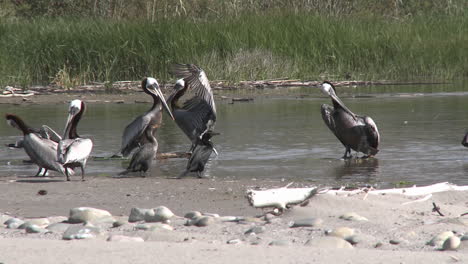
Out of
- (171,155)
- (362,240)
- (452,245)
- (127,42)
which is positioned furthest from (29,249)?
(127,42)

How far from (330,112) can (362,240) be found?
5597 millimetres

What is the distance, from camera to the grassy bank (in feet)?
65.4

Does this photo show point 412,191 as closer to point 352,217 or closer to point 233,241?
point 352,217

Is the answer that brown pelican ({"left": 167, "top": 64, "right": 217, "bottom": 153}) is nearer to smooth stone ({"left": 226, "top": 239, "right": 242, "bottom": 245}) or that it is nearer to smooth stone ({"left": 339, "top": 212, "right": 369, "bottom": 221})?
smooth stone ({"left": 339, "top": 212, "right": 369, "bottom": 221})

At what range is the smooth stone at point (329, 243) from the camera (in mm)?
5000

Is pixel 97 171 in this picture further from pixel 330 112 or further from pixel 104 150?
pixel 330 112

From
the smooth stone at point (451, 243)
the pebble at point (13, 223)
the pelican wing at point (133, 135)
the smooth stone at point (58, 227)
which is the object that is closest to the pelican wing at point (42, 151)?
the pelican wing at point (133, 135)

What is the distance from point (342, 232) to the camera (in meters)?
5.31

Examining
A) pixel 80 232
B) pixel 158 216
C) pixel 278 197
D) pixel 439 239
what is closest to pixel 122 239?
pixel 80 232

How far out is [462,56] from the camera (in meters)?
21.2

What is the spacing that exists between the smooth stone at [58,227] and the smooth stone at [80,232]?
14cm

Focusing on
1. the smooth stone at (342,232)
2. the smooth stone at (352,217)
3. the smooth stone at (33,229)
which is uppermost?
the smooth stone at (342,232)

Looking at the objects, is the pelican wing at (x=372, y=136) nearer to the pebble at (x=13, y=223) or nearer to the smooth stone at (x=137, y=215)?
the smooth stone at (x=137, y=215)

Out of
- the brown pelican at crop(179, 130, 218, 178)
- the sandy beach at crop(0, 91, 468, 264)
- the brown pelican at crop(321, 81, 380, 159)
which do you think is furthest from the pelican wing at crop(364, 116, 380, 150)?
the sandy beach at crop(0, 91, 468, 264)
